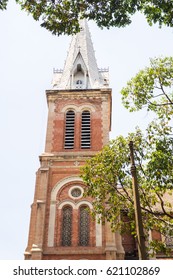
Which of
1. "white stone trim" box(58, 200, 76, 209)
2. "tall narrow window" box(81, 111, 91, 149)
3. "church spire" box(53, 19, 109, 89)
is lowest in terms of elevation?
"white stone trim" box(58, 200, 76, 209)

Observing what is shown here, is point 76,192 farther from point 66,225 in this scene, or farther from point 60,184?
point 66,225

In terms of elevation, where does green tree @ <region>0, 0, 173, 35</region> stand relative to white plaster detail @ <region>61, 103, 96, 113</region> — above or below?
below

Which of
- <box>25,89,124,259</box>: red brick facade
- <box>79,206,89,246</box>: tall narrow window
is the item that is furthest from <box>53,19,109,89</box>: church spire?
<box>79,206,89,246</box>: tall narrow window

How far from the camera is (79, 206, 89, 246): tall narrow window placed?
22284 mm

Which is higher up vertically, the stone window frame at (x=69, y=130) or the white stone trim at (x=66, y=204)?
the stone window frame at (x=69, y=130)

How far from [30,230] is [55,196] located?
2.87 meters

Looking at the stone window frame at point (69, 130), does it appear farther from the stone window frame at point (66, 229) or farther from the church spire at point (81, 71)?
the stone window frame at point (66, 229)

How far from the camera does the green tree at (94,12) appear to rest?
9.38 meters

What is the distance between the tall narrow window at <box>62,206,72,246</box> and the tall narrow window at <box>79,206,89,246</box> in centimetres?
65

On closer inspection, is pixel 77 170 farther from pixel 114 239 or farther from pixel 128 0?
pixel 128 0

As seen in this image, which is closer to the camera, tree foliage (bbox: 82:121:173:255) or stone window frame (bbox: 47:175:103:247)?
tree foliage (bbox: 82:121:173:255)

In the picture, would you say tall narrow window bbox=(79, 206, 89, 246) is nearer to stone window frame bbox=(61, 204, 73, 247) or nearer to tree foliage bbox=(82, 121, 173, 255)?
stone window frame bbox=(61, 204, 73, 247)

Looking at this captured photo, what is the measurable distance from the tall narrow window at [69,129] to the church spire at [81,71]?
3.71 m

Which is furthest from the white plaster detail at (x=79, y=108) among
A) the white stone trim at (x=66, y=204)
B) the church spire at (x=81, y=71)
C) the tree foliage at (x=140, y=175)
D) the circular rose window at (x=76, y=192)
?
the tree foliage at (x=140, y=175)
